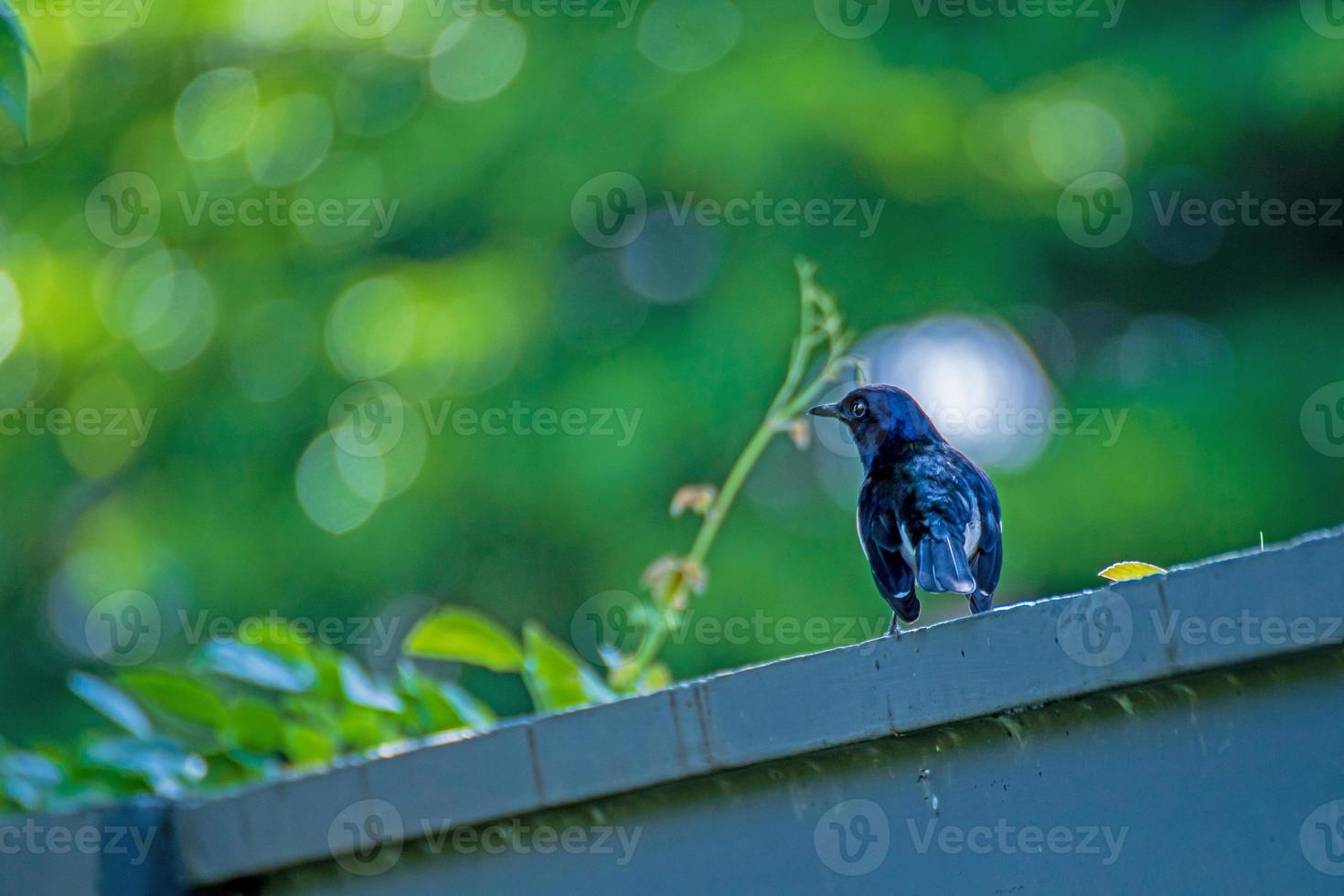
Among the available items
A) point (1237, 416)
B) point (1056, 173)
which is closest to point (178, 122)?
point (1056, 173)

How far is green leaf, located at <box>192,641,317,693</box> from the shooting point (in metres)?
2.25

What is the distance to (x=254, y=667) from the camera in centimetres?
233

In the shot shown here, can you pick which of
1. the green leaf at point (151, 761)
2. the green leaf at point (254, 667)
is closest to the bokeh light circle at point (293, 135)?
the green leaf at point (151, 761)

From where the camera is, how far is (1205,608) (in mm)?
1253

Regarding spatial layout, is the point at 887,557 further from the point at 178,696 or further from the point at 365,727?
the point at 178,696

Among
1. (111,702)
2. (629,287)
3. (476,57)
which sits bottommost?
(111,702)

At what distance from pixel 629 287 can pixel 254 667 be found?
485 cm

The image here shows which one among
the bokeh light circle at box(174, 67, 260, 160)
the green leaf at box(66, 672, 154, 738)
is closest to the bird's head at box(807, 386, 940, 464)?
the green leaf at box(66, 672, 154, 738)

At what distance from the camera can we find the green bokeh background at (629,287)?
6.05m

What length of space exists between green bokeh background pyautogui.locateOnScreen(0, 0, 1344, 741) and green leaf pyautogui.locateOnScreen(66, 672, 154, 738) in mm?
3770

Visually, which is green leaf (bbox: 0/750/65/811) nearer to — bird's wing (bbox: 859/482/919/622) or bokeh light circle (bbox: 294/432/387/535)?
bird's wing (bbox: 859/482/919/622)

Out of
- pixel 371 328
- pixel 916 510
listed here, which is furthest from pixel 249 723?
pixel 371 328

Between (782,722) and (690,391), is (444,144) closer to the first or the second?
(690,391)

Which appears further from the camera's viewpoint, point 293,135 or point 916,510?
point 293,135
